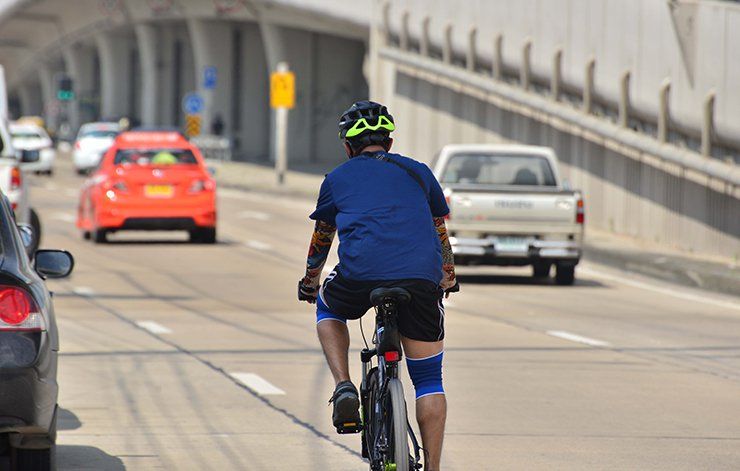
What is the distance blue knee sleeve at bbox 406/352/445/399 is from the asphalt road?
5.58 ft

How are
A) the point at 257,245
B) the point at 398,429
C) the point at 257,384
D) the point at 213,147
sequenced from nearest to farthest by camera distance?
the point at 398,429 < the point at 257,384 < the point at 257,245 < the point at 213,147

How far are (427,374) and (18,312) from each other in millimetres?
1587

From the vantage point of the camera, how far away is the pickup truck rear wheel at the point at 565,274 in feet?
70.5

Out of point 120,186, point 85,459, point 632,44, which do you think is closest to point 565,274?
point 120,186

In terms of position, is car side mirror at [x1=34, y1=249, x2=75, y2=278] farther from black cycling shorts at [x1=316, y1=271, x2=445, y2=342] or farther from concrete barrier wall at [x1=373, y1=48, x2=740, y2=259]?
concrete barrier wall at [x1=373, y1=48, x2=740, y2=259]

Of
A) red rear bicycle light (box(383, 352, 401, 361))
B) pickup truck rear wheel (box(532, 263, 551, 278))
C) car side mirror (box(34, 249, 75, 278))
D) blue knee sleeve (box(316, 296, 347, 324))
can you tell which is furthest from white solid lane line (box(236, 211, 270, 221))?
red rear bicycle light (box(383, 352, 401, 361))

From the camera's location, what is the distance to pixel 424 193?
23.2 feet

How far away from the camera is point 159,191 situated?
26328 mm

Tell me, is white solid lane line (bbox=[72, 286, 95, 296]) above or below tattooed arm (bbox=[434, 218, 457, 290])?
below

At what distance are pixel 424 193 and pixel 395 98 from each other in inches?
1486

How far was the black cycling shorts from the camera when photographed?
6891mm

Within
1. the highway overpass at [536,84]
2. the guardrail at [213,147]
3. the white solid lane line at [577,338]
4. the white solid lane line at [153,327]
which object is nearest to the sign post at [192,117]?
the highway overpass at [536,84]

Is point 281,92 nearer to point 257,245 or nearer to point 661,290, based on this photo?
point 257,245

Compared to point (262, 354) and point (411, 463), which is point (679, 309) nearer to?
point (262, 354)
